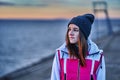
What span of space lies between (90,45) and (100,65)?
250 millimetres

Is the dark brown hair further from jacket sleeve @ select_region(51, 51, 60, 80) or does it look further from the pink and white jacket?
Result: jacket sleeve @ select_region(51, 51, 60, 80)

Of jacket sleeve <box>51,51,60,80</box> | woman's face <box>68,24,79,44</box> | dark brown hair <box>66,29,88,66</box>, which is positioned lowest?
jacket sleeve <box>51,51,60,80</box>

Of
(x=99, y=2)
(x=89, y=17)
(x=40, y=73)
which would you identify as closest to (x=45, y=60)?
(x=40, y=73)

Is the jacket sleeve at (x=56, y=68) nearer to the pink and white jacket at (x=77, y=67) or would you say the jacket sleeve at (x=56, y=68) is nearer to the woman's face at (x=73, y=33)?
the pink and white jacket at (x=77, y=67)

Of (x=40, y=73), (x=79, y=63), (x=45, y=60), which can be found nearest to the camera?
(x=79, y=63)

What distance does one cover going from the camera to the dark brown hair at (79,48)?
3.90 m

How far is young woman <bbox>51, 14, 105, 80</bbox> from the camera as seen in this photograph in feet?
12.7

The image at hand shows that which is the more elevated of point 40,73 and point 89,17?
point 89,17

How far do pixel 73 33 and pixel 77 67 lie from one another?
1.18ft

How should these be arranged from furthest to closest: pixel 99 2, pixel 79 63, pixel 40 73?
pixel 99 2 → pixel 40 73 → pixel 79 63

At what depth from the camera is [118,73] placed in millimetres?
13195

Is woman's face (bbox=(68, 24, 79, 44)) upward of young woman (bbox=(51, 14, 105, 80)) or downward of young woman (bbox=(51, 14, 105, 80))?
upward

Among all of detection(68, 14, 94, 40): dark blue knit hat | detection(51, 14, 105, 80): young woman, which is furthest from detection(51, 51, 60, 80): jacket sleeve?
detection(68, 14, 94, 40): dark blue knit hat

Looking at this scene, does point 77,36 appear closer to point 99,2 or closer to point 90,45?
point 90,45
